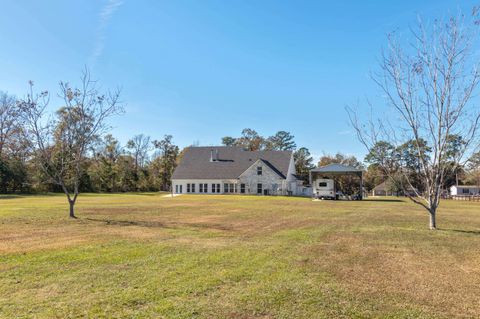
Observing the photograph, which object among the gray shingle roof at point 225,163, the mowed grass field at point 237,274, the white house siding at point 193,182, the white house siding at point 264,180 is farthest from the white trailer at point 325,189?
the mowed grass field at point 237,274

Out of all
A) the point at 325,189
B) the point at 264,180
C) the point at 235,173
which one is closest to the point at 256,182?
the point at 264,180

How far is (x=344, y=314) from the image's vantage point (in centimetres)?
462

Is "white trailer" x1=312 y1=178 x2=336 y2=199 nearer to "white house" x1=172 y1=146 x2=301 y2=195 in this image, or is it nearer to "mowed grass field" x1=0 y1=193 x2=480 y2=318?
"white house" x1=172 y1=146 x2=301 y2=195

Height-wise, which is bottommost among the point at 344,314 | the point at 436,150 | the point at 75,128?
the point at 344,314

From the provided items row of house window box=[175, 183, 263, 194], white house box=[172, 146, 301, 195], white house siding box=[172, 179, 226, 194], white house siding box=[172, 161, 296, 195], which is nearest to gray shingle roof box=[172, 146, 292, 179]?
white house box=[172, 146, 301, 195]

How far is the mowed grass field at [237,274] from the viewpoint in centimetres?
479

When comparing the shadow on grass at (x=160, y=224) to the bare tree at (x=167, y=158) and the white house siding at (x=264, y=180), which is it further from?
the bare tree at (x=167, y=158)

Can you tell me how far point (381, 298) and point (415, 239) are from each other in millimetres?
6386

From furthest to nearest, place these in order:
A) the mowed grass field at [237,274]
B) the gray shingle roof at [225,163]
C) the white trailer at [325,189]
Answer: the gray shingle roof at [225,163], the white trailer at [325,189], the mowed grass field at [237,274]

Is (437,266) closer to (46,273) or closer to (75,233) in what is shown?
(46,273)

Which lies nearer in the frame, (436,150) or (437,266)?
(437,266)

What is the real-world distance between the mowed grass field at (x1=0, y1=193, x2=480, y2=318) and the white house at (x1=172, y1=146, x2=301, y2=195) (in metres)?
38.1

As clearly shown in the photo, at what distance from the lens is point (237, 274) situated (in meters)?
6.44

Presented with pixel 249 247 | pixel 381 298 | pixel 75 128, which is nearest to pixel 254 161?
pixel 75 128
